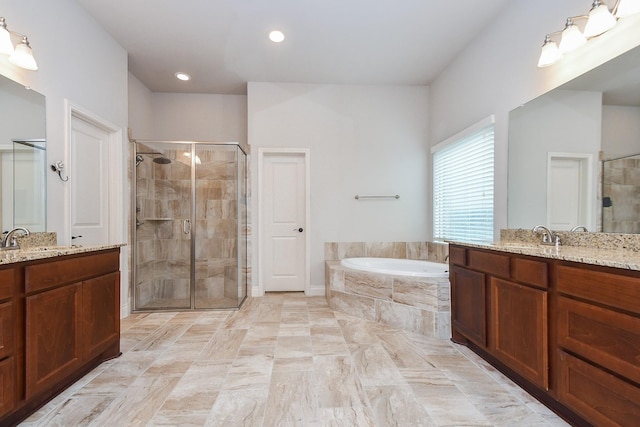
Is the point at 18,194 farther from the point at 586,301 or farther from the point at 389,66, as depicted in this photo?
the point at 389,66

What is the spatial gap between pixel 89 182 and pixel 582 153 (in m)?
3.90

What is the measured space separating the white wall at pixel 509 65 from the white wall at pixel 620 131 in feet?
1.07

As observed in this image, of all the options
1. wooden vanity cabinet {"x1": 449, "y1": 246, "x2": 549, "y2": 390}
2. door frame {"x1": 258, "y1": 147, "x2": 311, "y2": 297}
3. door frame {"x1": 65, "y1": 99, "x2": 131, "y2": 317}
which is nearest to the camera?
wooden vanity cabinet {"x1": 449, "y1": 246, "x2": 549, "y2": 390}

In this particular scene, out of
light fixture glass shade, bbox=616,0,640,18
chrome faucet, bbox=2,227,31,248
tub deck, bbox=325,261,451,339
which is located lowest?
tub deck, bbox=325,261,451,339

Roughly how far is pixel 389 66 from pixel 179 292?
3675mm

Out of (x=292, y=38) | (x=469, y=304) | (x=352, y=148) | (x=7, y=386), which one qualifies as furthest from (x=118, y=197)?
(x=469, y=304)

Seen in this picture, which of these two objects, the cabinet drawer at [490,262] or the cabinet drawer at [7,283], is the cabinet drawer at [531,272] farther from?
the cabinet drawer at [7,283]

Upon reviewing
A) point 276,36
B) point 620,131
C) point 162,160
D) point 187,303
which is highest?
point 276,36

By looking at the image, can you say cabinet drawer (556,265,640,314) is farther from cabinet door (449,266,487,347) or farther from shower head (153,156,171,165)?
shower head (153,156,171,165)

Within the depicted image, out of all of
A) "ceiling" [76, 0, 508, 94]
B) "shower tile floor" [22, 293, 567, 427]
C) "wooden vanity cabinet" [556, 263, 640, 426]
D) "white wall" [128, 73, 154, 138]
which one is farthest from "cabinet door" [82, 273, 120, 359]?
"wooden vanity cabinet" [556, 263, 640, 426]

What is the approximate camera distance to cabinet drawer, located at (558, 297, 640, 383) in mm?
1085

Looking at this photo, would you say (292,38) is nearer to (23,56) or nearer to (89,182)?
(23,56)

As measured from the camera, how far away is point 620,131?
1.65 m

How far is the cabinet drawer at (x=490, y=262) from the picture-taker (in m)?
1.80
